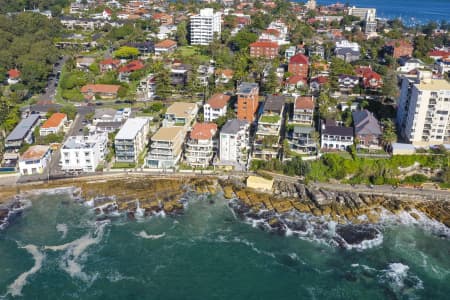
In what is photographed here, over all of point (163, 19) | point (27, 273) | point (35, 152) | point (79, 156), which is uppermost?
point (163, 19)

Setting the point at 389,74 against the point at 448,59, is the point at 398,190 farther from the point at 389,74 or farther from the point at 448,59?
the point at 448,59

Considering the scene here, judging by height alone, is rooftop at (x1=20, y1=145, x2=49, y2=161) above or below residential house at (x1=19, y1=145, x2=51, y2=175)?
above

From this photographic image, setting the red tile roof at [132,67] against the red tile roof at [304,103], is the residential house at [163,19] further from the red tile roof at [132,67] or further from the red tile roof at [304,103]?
the red tile roof at [304,103]

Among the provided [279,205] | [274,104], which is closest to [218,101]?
[274,104]

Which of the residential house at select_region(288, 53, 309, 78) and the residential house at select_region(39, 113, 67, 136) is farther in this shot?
the residential house at select_region(288, 53, 309, 78)

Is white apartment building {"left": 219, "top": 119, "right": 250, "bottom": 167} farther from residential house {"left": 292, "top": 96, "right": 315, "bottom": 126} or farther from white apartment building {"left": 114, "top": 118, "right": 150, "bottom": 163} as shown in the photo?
white apartment building {"left": 114, "top": 118, "right": 150, "bottom": 163}

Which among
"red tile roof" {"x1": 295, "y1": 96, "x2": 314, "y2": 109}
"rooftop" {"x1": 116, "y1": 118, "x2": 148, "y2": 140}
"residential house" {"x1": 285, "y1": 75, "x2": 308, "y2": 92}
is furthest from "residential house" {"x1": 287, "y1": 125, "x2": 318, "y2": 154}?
"residential house" {"x1": 285, "y1": 75, "x2": 308, "y2": 92}

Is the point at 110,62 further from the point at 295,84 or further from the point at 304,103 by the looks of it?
the point at 304,103
